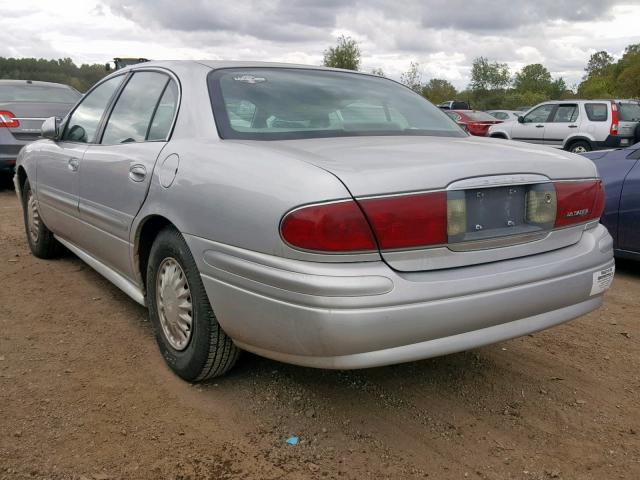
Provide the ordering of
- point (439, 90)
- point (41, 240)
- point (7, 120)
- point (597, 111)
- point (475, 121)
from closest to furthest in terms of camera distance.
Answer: point (41, 240) < point (7, 120) < point (597, 111) < point (475, 121) < point (439, 90)

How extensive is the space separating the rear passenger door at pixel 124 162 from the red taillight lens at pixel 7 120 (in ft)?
19.1

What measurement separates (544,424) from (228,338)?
4.57 ft

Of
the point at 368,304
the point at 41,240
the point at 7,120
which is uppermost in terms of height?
the point at 7,120

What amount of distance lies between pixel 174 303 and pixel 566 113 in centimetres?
1381

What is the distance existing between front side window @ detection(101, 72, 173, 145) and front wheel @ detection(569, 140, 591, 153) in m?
12.5

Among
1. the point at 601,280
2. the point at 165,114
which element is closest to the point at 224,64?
the point at 165,114

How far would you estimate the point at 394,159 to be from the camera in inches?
92.3

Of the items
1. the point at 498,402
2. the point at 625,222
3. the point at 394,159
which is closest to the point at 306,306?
the point at 394,159

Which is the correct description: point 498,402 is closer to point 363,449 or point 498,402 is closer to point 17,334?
point 363,449

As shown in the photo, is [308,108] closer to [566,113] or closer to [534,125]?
[566,113]

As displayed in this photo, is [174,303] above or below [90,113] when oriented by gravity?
below

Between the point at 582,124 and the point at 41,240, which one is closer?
the point at 41,240

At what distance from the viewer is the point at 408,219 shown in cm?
218

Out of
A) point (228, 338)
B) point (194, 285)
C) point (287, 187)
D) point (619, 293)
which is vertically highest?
point (287, 187)
